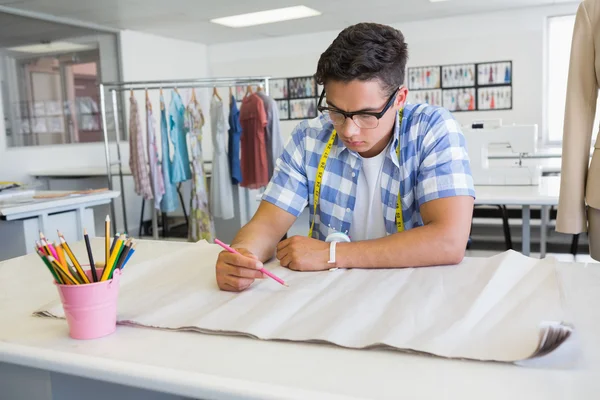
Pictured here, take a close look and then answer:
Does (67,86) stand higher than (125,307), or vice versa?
(67,86)

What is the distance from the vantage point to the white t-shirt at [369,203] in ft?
4.73

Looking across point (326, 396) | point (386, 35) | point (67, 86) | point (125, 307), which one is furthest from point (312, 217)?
point (67, 86)

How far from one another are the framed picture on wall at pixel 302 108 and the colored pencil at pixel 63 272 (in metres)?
6.31

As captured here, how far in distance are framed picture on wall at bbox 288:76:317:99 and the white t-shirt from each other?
18.5 ft

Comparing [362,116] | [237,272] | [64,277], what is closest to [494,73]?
[362,116]

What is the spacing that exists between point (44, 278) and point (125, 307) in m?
0.41

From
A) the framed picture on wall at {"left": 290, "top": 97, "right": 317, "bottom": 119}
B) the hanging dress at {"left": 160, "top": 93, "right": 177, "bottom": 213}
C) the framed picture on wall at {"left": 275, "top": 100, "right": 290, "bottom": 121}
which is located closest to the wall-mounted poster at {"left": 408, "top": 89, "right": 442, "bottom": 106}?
the framed picture on wall at {"left": 290, "top": 97, "right": 317, "bottom": 119}

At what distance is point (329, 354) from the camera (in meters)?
0.76

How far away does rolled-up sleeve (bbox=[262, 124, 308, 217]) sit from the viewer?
4.75 feet

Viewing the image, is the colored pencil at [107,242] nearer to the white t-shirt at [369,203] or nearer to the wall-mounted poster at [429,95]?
the white t-shirt at [369,203]

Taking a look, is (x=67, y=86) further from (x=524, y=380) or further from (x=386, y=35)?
(x=524, y=380)

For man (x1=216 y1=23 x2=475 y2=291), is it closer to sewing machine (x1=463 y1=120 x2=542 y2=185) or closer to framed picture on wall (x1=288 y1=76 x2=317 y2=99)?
sewing machine (x1=463 y1=120 x2=542 y2=185)

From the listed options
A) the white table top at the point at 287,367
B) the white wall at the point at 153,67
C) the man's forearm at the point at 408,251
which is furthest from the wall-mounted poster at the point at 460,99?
the white table top at the point at 287,367

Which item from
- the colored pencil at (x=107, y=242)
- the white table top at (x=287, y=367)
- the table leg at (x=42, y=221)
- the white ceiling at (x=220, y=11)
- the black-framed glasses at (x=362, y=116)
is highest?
the white ceiling at (x=220, y=11)
